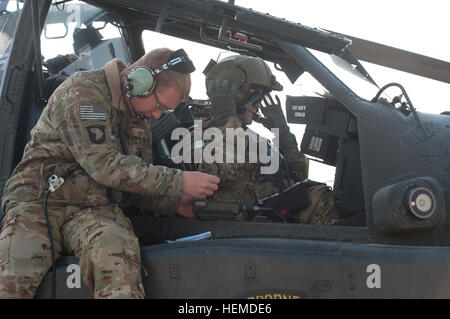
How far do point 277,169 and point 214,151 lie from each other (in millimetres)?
666

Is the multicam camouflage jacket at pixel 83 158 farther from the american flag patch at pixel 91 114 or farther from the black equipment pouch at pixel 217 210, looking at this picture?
the black equipment pouch at pixel 217 210

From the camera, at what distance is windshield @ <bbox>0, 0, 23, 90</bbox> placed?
3613mm

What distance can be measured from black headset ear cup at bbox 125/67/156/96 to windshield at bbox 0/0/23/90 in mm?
986

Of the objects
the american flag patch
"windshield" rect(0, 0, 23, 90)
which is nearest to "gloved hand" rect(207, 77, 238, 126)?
the american flag patch

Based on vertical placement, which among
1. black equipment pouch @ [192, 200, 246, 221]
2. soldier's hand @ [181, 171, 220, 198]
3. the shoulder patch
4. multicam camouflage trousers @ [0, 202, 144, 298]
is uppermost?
the shoulder patch

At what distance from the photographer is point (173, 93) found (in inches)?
123

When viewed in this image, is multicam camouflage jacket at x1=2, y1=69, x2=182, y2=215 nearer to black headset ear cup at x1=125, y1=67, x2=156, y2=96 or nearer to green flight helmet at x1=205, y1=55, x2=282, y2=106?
black headset ear cup at x1=125, y1=67, x2=156, y2=96

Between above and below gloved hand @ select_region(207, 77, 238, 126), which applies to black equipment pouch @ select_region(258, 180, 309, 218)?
below

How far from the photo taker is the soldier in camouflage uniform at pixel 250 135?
12.2 ft

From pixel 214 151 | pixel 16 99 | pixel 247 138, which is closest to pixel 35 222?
pixel 16 99

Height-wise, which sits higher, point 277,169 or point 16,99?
point 16,99

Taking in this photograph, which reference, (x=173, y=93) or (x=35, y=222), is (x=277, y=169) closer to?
(x=173, y=93)

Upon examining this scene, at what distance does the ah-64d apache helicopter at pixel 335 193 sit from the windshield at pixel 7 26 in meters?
0.01

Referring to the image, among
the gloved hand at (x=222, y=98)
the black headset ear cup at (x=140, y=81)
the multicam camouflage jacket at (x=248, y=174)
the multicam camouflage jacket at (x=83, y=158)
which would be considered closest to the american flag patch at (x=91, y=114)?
the multicam camouflage jacket at (x=83, y=158)
